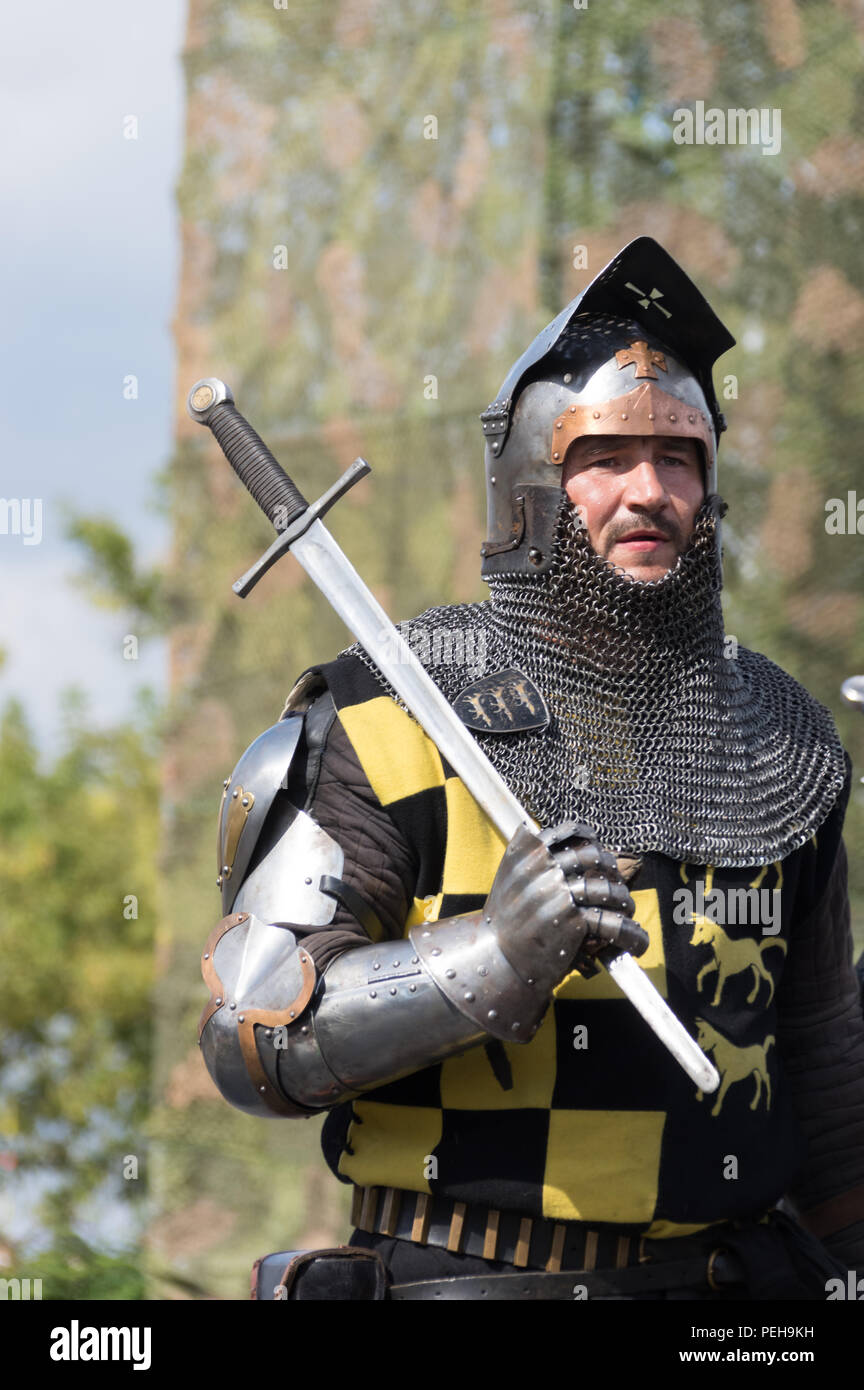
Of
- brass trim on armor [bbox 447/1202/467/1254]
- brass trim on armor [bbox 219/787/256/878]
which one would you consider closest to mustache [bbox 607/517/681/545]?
brass trim on armor [bbox 219/787/256/878]

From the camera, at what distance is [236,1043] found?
129 inches

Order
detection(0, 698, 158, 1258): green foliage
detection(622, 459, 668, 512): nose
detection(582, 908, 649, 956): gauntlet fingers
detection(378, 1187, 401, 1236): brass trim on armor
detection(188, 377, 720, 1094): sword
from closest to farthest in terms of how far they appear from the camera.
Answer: detection(582, 908, 649, 956): gauntlet fingers
detection(188, 377, 720, 1094): sword
detection(378, 1187, 401, 1236): brass trim on armor
detection(622, 459, 668, 512): nose
detection(0, 698, 158, 1258): green foliage

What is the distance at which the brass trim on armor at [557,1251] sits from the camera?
11.1 feet

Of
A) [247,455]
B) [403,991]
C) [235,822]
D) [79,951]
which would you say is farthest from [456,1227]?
[79,951]

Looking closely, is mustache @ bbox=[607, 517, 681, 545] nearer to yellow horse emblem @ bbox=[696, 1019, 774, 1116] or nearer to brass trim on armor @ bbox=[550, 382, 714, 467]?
brass trim on armor @ bbox=[550, 382, 714, 467]

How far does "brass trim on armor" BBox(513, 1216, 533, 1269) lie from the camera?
11.0ft

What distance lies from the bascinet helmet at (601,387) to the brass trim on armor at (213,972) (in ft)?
3.29

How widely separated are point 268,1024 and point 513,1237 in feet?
2.12

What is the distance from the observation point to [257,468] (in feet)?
11.7

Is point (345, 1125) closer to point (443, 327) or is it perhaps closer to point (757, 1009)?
point (757, 1009)

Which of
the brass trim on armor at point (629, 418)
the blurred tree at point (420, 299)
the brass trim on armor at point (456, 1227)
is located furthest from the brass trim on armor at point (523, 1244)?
the blurred tree at point (420, 299)

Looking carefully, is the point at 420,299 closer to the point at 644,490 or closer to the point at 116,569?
the point at 644,490

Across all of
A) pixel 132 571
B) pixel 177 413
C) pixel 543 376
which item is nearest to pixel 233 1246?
pixel 177 413

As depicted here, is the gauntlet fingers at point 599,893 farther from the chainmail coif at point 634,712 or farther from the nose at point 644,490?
the nose at point 644,490
